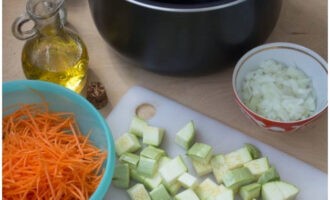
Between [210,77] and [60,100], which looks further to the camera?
[210,77]

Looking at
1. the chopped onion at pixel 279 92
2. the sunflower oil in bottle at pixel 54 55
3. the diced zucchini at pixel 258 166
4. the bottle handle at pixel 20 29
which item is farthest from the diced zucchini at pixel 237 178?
the bottle handle at pixel 20 29

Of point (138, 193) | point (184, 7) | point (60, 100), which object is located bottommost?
point (138, 193)

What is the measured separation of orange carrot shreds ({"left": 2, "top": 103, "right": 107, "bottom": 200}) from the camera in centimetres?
87

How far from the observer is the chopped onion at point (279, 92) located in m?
1.00

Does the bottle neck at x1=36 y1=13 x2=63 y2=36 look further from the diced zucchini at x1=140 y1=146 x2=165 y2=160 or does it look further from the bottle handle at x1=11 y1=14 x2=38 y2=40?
the diced zucchini at x1=140 y1=146 x2=165 y2=160

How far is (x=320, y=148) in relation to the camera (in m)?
1.00

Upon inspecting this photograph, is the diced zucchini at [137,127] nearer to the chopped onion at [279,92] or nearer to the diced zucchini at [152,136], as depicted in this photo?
the diced zucchini at [152,136]

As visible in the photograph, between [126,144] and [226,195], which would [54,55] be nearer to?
[126,144]

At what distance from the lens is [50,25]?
979 millimetres

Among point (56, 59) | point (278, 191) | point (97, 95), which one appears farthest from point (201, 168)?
point (56, 59)

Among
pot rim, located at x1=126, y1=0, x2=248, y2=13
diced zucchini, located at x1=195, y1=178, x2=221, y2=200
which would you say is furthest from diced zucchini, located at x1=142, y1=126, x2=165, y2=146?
pot rim, located at x1=126, y1=0, x2=248, y2=13

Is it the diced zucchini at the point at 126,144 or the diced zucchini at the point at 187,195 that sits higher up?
the diced zucchini at the point at 126,144

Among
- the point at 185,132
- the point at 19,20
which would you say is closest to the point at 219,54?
the point at 185,132

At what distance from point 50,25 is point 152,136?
28 cm
